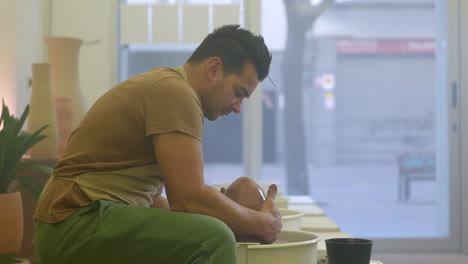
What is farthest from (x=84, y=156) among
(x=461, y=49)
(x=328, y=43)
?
(x=461, y=49)

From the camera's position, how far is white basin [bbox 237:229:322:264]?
1.24 m

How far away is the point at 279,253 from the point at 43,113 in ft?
7.14

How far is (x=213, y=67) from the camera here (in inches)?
58.2

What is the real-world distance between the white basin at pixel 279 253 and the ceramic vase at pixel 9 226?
151cm

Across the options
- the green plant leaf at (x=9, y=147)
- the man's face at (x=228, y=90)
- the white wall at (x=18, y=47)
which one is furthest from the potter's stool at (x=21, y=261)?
the man's face at (x=228, y=90)

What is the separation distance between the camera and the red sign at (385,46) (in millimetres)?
4684

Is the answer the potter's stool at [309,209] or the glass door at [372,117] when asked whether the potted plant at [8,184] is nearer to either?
the potter's stool at [309,209]

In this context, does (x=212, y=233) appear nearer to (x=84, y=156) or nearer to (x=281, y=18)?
(x=84, y=156)

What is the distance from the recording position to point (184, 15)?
4477 mm

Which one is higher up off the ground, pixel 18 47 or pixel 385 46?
pixel 385 46

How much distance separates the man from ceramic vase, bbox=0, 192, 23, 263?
1166 mm

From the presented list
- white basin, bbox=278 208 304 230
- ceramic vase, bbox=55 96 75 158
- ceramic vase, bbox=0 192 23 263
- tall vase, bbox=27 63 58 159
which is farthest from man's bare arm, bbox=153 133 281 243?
ceramic vase, bbox=55 96 75 158

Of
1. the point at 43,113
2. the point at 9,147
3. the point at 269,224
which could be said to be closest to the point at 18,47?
the point at 43,113

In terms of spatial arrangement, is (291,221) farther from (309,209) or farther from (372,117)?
(372,117)
